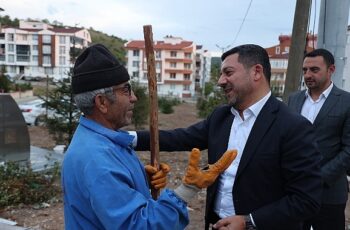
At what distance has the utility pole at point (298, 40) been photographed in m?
5.11

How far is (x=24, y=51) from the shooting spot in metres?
84.1

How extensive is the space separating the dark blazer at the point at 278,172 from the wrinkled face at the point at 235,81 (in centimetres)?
15

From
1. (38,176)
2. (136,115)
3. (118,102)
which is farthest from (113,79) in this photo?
(136,115)

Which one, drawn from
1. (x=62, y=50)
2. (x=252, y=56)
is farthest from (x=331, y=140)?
(x=62, y=50)

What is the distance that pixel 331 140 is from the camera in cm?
319

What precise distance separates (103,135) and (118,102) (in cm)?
18

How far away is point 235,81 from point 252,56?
0.56ft

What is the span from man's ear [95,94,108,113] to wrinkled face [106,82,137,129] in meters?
0.02

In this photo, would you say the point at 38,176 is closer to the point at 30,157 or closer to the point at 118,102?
the point at 30,157

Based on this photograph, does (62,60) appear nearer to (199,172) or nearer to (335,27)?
(335,27)

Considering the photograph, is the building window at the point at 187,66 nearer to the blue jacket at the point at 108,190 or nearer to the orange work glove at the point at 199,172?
the orange work glove at the point at 199,172

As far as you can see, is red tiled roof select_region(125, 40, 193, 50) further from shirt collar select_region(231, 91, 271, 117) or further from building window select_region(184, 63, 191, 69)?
shirt collar select_region(231, 91, 271, 117)

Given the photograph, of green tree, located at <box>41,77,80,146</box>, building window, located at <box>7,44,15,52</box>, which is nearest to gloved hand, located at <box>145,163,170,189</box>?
green tree, located at <box>41,77,80,146</box>

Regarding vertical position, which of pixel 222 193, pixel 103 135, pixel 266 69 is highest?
pixel 266 69
